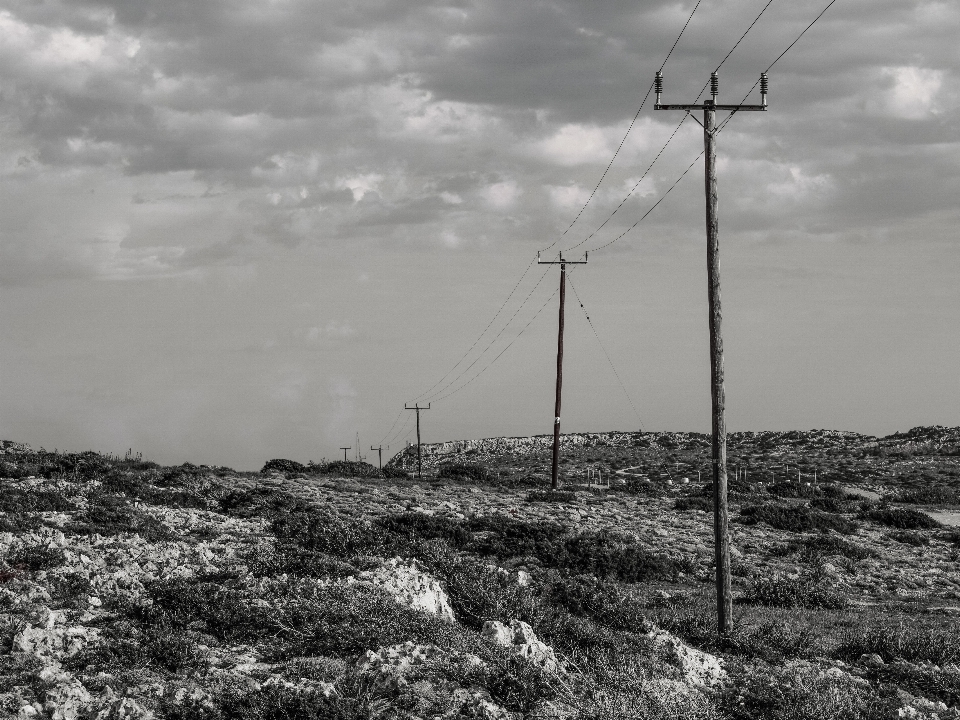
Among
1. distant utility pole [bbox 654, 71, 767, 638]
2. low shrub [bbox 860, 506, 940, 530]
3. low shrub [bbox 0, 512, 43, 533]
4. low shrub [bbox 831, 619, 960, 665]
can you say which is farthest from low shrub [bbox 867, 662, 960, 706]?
low shrub [bbox 860, 506, 940, 530]

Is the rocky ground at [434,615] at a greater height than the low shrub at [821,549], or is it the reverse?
the rocky ground at [434,615]

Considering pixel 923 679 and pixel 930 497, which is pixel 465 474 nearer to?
pixel 930 497

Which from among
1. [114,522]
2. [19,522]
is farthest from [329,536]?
[19,522]

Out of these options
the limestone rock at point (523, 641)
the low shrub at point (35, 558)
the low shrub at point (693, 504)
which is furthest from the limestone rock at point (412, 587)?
the low shrub at point (693, 504)

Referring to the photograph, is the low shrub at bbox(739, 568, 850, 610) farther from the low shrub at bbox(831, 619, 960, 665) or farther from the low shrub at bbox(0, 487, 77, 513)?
the low shrub at bbox(0, 487, 77, 513)

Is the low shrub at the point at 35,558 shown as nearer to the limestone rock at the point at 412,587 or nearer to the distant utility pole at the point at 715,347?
the limestone rock at the point at 412,587

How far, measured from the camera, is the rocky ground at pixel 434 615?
31.6 feet

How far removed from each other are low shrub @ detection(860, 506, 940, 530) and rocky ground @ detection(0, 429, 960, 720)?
59.1 inches

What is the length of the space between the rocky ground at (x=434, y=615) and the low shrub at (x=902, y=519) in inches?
59.1

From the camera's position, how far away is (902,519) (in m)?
28.5

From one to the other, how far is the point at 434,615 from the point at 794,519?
18.0 meters

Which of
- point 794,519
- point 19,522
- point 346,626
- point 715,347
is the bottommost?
point 794,519

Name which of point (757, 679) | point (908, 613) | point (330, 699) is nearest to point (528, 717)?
point (330, 699)

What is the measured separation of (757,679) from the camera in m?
10.7
